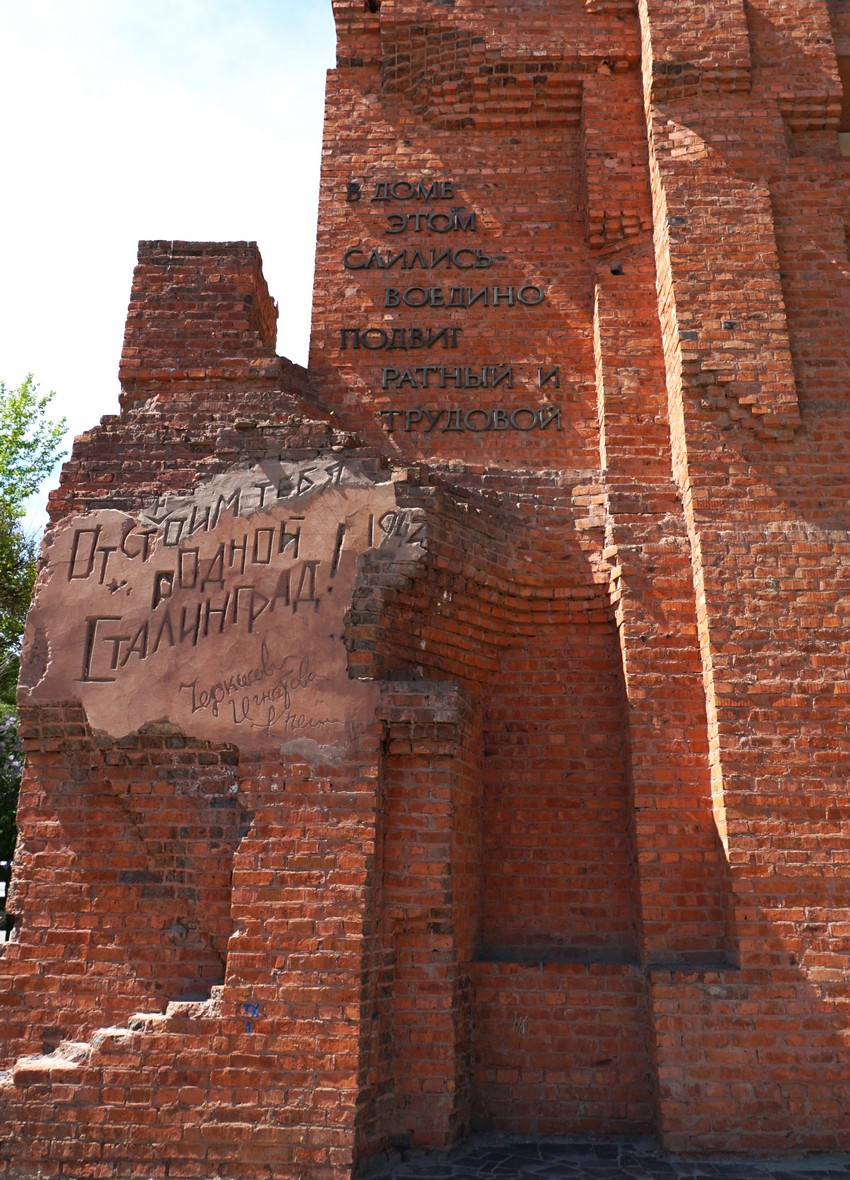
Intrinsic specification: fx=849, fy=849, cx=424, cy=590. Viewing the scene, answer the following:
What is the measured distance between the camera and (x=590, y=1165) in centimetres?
425

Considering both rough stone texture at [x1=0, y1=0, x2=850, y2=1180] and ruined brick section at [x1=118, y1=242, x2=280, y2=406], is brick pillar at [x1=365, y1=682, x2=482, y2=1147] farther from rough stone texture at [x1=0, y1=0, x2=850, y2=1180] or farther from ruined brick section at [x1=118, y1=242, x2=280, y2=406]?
ruined brick section at [x1=118, y1=242, x2=280, y2=406]

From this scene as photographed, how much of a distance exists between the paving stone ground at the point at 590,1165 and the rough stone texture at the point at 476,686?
77 millimetres

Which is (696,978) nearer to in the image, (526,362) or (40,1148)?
(40,1148)

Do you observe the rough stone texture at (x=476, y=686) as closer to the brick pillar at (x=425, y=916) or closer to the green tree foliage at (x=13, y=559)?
the brick pillar at (x=425, y=916)

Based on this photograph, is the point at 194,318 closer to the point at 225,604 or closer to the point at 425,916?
the point at 225,604

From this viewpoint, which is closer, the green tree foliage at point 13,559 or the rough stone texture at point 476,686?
the rough stone texture at point 476,686

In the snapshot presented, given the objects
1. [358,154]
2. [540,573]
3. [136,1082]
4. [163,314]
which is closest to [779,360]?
[540,573]

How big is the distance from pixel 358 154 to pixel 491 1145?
22.9 feet

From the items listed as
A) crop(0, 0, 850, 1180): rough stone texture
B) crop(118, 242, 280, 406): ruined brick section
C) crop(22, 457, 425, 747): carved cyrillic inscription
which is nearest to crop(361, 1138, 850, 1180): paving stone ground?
crop(0, 0, 850, 1180): rough stone texture

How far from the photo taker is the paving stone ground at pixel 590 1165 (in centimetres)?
409

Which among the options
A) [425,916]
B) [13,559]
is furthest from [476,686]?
[13,559]

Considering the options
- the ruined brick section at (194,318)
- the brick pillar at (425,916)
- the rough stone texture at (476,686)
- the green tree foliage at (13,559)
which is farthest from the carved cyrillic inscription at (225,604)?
the green tree foliage at (13,559)

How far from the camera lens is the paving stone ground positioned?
4.09m

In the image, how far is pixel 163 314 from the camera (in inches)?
249
